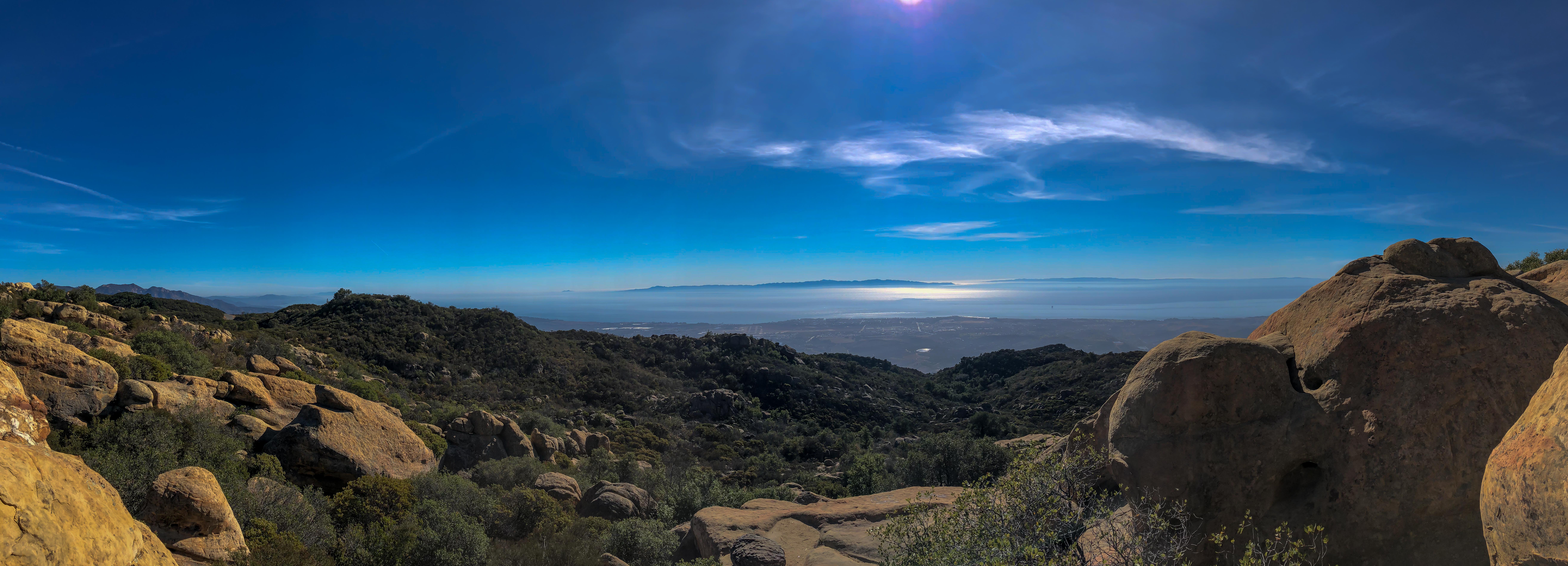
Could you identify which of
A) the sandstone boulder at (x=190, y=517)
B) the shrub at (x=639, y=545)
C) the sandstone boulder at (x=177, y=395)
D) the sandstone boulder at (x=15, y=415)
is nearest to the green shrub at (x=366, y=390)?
the sandstone boulder at (x=177, y=395)

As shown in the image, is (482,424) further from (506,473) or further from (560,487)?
(560,487)

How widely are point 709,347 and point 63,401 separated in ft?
118

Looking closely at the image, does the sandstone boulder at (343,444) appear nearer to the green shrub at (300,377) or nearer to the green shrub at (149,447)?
the green shrub at (149,447)

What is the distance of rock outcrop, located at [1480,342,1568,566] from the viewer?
2.08 metres

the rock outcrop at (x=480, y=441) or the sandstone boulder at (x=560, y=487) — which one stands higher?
the rock outcrop at (x=480, y=441)

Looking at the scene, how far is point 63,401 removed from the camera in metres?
7.96

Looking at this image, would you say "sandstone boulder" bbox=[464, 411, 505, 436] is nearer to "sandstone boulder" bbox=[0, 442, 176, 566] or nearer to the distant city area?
"sandstone boulder" bbox=[0, 442, 176, 566]

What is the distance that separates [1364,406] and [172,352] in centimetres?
1903

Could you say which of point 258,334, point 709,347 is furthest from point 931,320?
point 258,334

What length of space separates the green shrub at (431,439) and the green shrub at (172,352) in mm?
3871

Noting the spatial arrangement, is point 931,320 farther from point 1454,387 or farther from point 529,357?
point 1454,387

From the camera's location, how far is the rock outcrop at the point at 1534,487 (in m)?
2.08

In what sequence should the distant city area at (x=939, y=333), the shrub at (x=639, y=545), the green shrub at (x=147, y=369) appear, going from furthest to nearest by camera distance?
the distant city area at (x=939, y=333)
the green shrub at (x=147, y=369)
the shrub at (x=639, y=545)

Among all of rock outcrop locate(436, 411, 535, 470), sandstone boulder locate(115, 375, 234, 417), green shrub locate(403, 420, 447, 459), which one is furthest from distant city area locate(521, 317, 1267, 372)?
sandstone boulder locate(115, 375, 234, 417)
